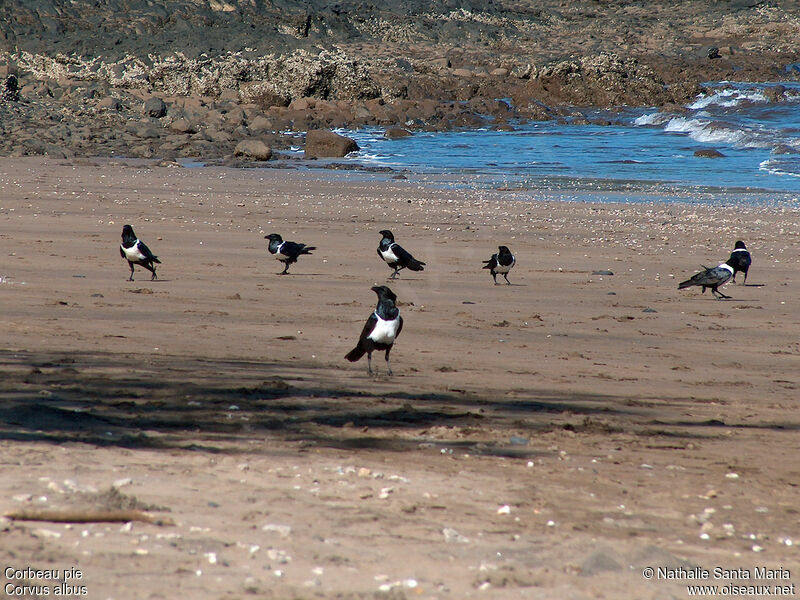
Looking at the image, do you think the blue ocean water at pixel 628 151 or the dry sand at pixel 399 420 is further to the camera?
the blue ocean water at pixel 628 151

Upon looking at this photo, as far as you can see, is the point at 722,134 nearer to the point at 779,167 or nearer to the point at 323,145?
the point at 779,167

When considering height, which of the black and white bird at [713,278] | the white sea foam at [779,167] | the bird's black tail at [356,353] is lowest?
the bird's black tail at [356,353]

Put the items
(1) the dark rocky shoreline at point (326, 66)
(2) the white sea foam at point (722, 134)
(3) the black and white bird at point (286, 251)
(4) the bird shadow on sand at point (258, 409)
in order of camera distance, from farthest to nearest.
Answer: (1) the dark rocky shoreline at point (326, 66), (2) the white sea foam at point (722, 134), (3) the black and white bird at point (286, 251), (4) the bird shadow on sand at point (258, 409)

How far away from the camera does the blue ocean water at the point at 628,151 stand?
23.6 meters

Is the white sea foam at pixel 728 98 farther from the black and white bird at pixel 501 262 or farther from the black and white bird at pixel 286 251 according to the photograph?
the black and white bird at pixel 286 251

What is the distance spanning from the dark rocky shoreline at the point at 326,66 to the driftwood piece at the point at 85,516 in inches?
927

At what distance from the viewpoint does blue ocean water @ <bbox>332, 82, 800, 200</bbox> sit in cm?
2359

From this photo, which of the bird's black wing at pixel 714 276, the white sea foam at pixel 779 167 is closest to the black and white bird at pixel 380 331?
the bird's black wing at pixel 714 276

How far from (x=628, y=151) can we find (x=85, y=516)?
29003mm

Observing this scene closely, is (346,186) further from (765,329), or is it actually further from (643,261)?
(765,329)

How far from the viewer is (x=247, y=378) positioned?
22.1 ft

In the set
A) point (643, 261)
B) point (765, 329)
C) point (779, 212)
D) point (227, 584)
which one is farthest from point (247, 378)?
point (779, 212)

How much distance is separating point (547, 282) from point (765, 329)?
2.82m

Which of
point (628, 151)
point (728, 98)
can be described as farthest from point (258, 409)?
point (728, 98)
